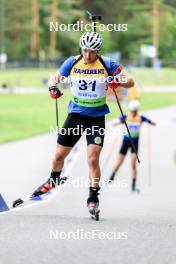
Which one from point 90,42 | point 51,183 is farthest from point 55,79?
point 51,183

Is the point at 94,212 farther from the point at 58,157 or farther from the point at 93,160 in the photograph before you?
the point at 58,157

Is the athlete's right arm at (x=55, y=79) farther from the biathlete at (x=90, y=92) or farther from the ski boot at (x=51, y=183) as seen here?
the ski boot at (x=51, y=183)

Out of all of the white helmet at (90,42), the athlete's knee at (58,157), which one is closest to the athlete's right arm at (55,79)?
the white helmet at (90,42)

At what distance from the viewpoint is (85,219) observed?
10617mm

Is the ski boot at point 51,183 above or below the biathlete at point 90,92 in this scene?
below

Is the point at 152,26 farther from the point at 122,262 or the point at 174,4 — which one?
the point at 122,262

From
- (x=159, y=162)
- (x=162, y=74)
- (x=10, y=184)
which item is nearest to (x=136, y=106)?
(x=10, y=184)

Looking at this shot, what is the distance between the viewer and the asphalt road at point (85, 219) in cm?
817

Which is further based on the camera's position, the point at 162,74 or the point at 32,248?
the point at 162,74

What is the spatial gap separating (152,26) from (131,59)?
5.74 metres

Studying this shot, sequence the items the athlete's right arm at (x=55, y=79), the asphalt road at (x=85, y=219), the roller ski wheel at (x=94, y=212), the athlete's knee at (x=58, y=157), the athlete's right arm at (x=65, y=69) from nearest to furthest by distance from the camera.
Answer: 1. the asphalt road at (x=85, y=219)
2. the roller ski wheel at (x=94, y=212)
3. the athlete's right arm at (x=65, y=69)
4. the athlete's right arm at (x=55, y=79)
5. the athlete's knee at (x=58, y=157)

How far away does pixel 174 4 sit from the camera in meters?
111

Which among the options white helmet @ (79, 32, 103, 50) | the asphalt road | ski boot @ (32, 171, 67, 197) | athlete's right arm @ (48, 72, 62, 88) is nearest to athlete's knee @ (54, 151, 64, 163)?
ski boot @ (32, 171, 67, 197)

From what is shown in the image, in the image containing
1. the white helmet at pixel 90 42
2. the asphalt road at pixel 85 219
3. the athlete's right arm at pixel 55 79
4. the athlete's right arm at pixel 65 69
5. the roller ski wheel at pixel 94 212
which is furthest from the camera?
the athlete's right arm at pixel 55 79
